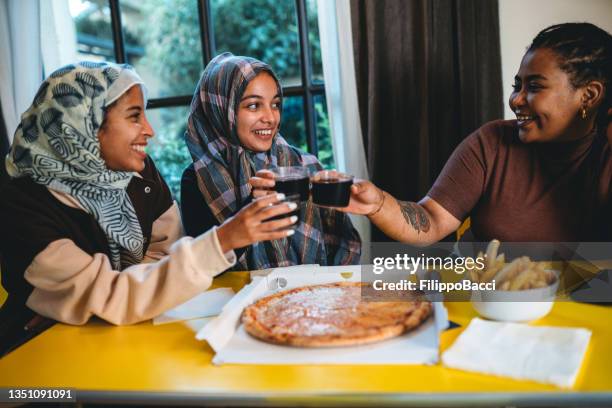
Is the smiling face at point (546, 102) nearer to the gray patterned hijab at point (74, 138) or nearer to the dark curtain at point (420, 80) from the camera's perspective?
the dark curtain at point (420, 80)

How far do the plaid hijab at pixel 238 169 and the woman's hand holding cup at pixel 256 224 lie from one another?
0.85 metres

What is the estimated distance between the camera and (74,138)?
157 centimetres

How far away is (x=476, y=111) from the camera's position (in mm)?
2615

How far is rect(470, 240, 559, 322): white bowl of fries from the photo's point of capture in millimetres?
1140

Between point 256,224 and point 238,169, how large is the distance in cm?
104

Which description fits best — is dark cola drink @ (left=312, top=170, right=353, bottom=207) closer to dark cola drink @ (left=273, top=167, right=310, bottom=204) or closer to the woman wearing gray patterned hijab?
dark cola drink @ (left=273, top=167, right=310, bottom=204)

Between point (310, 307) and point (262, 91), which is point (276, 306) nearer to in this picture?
point (310, 307)

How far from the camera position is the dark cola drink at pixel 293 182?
4.58 feet

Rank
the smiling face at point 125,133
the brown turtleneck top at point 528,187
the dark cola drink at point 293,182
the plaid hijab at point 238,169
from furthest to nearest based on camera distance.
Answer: the plaid hijab at point 238,169 < the brown turtleneck top at point 528,187 < the smiling face at point 125,133 < the dark cola drink at point 293,182

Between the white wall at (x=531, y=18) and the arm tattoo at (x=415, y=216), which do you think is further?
the white wall at (x=531, y=18)

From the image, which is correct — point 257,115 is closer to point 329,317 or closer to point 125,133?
point 125,133

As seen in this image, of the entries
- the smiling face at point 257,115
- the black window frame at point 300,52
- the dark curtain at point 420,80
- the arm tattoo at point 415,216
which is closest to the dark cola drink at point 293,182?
the arm tattoo at point 415,216

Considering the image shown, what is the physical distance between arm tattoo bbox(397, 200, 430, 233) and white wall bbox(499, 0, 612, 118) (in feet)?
3.87

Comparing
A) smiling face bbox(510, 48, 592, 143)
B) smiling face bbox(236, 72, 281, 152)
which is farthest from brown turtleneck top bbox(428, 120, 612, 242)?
smiling face bbox(236, 72, 281, 152)
